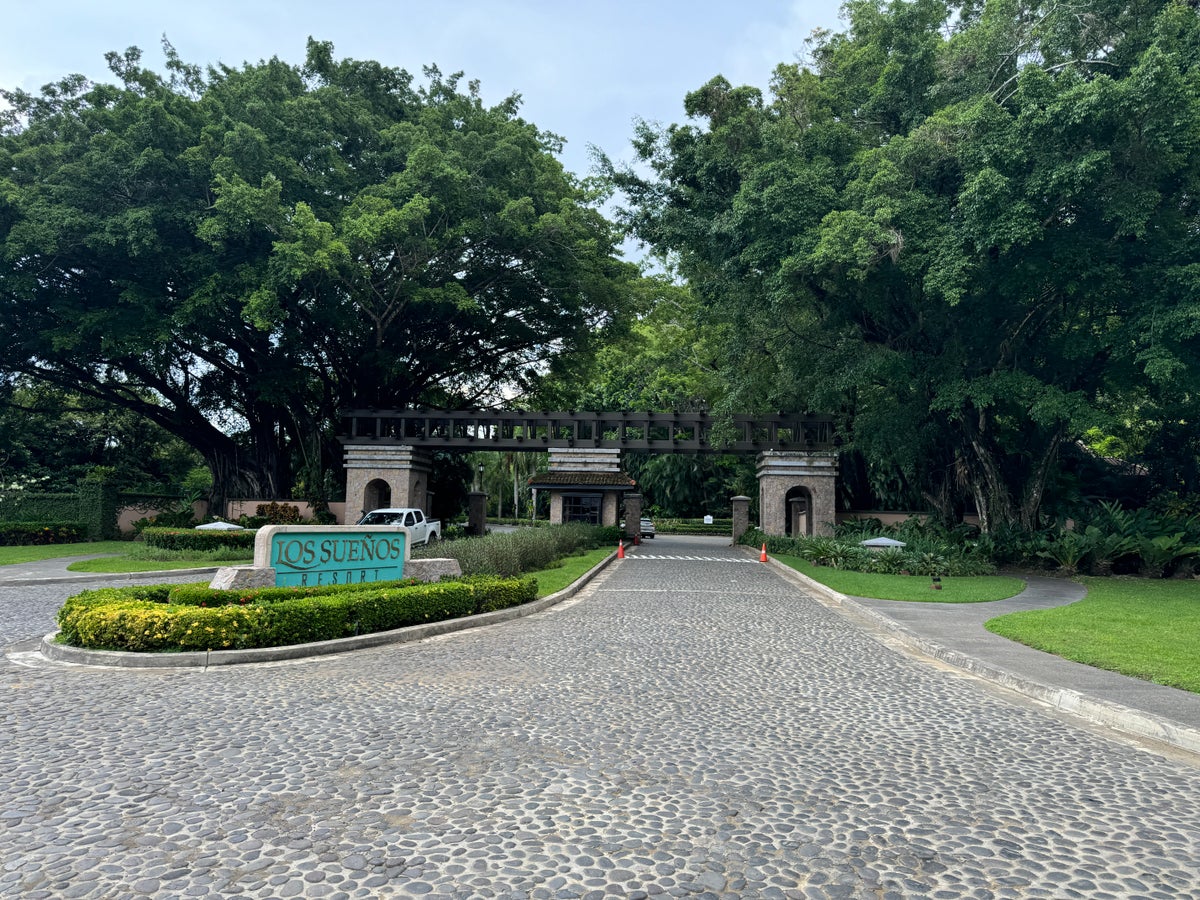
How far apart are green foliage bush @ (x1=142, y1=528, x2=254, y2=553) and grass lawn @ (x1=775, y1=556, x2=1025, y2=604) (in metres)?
17.0

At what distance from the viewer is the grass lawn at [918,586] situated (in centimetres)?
1565

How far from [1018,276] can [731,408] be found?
12552 millimetres

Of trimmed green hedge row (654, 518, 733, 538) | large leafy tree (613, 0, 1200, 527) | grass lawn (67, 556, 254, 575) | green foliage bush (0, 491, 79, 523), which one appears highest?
large leafy tree (613, 0, 1200, 527)

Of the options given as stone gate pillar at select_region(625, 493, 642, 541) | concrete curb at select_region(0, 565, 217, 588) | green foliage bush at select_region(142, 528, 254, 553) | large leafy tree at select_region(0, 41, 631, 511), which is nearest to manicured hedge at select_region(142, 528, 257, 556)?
green foliage bush at select_region(142, 528, 254, 553)

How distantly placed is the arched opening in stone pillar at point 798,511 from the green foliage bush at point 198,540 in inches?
877

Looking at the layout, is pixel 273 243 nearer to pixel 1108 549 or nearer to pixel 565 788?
pixel 565 788

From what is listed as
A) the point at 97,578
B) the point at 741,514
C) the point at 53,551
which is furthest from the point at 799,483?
the point at 53,551

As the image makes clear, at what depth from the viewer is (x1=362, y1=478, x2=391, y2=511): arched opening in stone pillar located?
35.7 metres

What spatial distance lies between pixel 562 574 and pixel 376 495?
19.9m

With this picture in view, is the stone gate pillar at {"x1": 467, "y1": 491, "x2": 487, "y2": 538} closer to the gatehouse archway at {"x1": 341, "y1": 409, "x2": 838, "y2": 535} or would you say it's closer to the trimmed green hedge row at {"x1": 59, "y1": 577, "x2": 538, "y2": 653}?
the gatehouse archway at {"x1": 341, "y1": 409, "x2": 838, "y2": 535}

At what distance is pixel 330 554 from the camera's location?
40.9ft

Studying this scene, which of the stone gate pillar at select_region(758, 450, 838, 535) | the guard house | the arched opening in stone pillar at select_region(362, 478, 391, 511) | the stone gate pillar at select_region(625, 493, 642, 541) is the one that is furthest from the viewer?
the stone gate pillar at select_region(625, 493, 642, 541)

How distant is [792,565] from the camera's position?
23797 mm

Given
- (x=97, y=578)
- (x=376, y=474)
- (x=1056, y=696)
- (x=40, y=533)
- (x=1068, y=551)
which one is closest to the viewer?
(x=1056, y=696)
